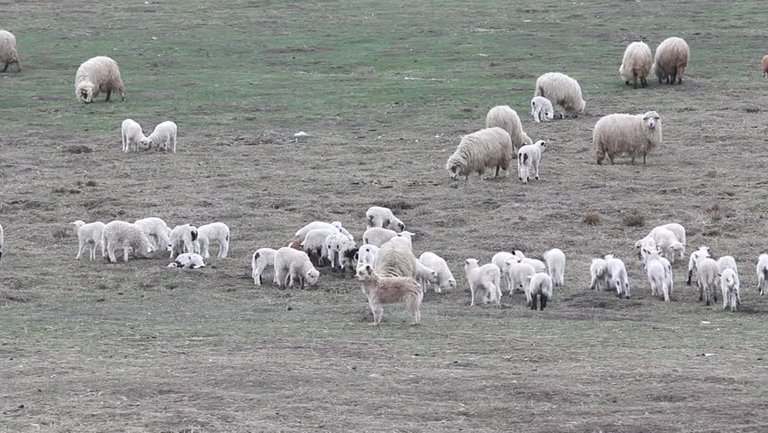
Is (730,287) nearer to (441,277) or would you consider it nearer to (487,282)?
(487,282)

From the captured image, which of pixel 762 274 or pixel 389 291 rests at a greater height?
pixel 762 274

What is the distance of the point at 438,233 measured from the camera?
77.2 ft

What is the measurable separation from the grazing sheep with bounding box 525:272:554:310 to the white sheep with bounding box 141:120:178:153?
566 inches

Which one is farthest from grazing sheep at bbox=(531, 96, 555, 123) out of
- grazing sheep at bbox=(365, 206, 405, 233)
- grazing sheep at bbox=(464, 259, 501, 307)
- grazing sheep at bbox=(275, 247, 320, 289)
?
grazing sheep at bbox=(464, 259, 501, 307)

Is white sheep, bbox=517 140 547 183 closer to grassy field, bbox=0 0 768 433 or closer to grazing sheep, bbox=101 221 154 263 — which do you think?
grassy field, bbox=0 0 768 433

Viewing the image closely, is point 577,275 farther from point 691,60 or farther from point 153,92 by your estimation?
point 691,60

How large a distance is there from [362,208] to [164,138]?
289 inches

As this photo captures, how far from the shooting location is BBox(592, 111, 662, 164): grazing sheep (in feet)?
97.8

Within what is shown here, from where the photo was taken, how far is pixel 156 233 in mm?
21781

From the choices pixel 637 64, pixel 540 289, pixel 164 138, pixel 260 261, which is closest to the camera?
pixel 540 289

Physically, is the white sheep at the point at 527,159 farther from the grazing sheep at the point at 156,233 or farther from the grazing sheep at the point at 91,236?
the grazing sheep at the point at 91,236

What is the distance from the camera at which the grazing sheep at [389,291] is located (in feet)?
55.0

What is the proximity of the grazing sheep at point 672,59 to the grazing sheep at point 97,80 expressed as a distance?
46.7 ft

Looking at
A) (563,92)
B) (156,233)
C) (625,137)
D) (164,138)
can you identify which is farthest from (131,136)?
(563,92)
